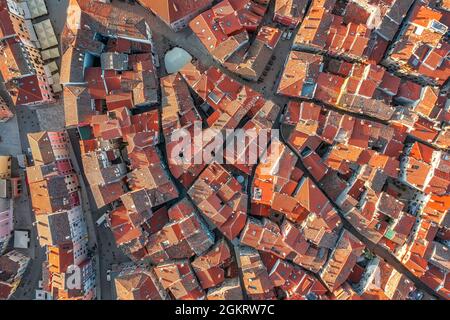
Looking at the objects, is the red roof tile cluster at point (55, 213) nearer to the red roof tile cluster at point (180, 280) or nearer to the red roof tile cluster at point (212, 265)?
the red roof tile cluster at point (180, 280)

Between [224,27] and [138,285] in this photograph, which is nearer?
[138,285]

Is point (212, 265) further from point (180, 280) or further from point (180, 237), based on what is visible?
point (180, 237)

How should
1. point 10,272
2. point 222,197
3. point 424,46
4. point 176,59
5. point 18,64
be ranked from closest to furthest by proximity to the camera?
point 18,64 < point 222,197 < point 424,46 < point 10,272 < point 176,59

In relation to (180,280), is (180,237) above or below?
above

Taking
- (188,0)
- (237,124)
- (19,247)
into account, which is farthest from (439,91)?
(19,247)

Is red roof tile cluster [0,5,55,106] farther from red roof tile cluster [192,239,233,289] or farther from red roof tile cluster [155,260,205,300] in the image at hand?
red roof tile cluster [192,239,233,289]

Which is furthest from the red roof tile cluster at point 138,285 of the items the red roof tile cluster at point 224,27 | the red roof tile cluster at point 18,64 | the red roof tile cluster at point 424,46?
the red roof tile cluster at point 424,46

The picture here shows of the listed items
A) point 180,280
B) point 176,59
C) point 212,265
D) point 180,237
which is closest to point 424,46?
point 176,59

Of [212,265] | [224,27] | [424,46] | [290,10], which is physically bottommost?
[212,265]
